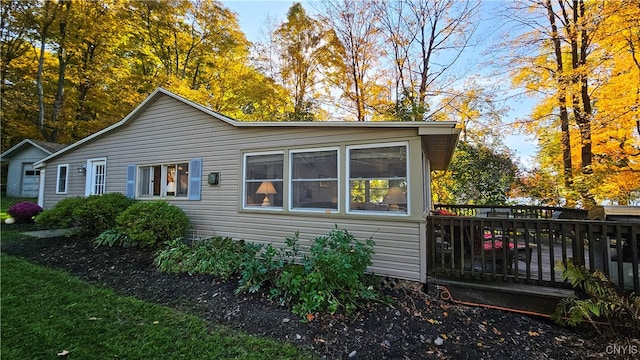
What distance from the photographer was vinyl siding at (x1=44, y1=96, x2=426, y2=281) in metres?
4.48

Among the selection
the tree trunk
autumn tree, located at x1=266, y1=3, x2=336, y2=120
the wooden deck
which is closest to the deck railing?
the wooden deck

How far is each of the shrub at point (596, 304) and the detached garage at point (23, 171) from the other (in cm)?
2029

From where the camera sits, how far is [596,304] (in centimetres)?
312

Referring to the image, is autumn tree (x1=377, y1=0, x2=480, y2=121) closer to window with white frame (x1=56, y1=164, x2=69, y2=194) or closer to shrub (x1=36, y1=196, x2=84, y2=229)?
shrub (x1=36, y1=196, x2=84, y2=229)

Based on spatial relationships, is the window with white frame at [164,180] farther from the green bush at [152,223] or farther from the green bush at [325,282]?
the green bush at [325,282]

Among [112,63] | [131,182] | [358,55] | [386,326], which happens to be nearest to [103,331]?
[386,326]

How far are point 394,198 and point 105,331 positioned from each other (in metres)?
4.26

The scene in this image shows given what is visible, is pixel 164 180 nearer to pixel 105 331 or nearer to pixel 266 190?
pixel 266 190

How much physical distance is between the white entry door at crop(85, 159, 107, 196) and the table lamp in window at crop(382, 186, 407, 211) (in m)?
8.91

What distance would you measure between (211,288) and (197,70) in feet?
52.5

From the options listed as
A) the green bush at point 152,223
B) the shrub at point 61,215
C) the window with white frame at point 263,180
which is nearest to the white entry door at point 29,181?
the shrub at point 61,215

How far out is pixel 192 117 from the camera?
6.95 m

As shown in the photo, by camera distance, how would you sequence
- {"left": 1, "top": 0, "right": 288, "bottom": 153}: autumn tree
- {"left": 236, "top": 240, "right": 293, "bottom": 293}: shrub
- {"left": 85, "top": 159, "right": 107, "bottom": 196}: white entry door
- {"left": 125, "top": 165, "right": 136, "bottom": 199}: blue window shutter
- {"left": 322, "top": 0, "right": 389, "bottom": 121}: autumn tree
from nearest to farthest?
{"left": 236, "top": 240, "right": 293, "bottom": 293}: shrub → {"left": 125, "top": 165, "right": 136, "bottom": 199}: blue window shutter → {"left": 85, "top": 159, "right": 107, "bottom": 196}: white entry door → {"left": 322, "top": 0, "right": 389, "bottom": 121}: autumn tree → {"left": 1, "top": 0, "right": 288, "bottom": 153}: autumn tree

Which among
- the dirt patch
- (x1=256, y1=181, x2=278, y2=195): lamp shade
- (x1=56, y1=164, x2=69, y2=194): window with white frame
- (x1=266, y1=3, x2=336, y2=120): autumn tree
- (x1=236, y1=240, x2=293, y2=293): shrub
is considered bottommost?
the dirt patch
